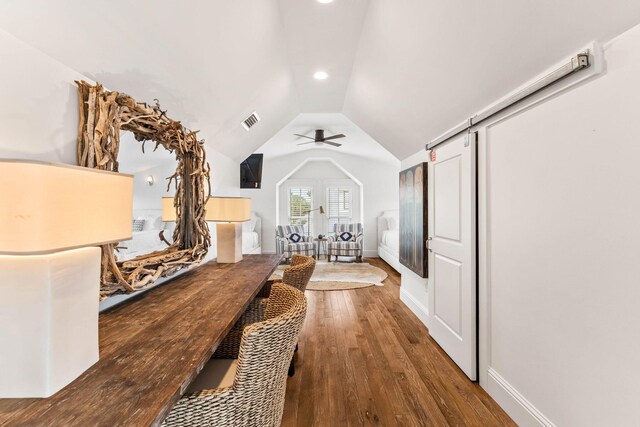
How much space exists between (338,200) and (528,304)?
6.15 metres

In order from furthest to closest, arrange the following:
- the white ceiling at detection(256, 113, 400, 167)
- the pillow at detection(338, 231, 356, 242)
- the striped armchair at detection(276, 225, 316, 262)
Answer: the pillow at detection(338, 231, 356, 242), the striped armchair at detection(276, 225, 316, 262), the white ceiling at detection(256, 113, 400, 167)

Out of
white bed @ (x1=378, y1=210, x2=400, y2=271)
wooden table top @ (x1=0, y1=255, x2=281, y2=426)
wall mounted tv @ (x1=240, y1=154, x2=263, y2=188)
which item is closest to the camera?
wooden table top @ (x1=0, y1=255, x2=281, y2=426)

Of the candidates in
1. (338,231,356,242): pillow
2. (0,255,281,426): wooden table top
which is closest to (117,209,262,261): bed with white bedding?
(0,255,281,426): wooden table top

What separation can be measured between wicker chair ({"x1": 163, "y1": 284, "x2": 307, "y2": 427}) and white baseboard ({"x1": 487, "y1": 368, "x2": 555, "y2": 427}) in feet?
4.74

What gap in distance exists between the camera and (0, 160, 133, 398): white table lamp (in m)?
0.68

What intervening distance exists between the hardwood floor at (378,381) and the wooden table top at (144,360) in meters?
0.92

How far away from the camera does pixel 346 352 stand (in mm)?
2551

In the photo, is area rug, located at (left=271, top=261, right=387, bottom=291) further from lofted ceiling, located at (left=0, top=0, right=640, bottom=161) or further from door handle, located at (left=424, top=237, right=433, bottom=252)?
lofted ceiling, located at (left=0, top=0, right=640, bottom=161)

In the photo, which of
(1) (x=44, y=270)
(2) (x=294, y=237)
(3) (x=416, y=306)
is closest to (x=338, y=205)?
(2) (x=294, y=237)

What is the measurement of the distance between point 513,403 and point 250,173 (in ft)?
12.0

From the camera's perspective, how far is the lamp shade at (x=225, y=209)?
2289 mm

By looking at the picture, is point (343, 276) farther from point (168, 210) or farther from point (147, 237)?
point (147, 237)

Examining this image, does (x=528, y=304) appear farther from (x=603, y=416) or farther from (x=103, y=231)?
(x=103, y=231)

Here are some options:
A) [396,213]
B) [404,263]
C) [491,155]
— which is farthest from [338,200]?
[491,155]
